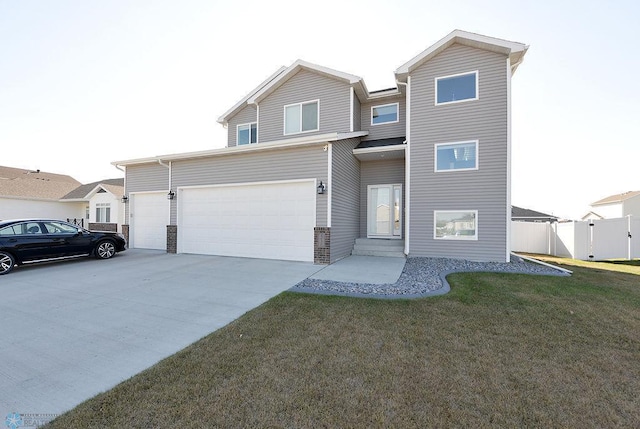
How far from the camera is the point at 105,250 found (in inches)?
364

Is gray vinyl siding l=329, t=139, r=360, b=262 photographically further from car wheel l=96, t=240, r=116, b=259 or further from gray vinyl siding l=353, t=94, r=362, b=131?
car wheel l=96, t=240, r=116, b=259

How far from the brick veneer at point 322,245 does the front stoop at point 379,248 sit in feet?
7.74

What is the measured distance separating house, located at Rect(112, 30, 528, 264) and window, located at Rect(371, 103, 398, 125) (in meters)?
0.04

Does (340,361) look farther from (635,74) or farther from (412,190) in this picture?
(635,74)

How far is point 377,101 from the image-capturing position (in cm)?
1160

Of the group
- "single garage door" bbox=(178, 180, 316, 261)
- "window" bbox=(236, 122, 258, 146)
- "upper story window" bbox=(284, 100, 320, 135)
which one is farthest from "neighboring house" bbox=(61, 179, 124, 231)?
"upper story window" bbox=(284, 100, 320, 135)

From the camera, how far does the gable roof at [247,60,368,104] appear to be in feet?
34.0

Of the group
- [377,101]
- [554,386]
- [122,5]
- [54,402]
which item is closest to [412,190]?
[377,101]

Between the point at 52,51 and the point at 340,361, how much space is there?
14.4 metres

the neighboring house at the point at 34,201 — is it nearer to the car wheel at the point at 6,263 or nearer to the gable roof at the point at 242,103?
the gable roof at the point at 242,103

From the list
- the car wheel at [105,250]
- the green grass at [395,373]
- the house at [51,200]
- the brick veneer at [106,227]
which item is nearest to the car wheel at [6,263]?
the car wheel at [105,250]

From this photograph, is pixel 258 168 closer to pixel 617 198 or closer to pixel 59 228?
pixel 59 228

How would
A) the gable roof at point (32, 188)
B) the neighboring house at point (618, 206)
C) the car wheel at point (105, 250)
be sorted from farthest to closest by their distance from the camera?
the neighboring house at point (618, 206), the gable roof at point (32, 188), the car wheel at point (105, 250)

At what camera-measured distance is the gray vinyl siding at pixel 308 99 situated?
34.9 feet
